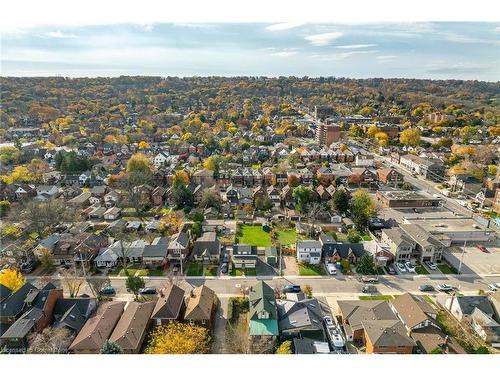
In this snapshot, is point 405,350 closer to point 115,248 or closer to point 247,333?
point 247,333

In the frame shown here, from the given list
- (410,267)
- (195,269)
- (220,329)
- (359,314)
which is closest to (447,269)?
(410,267)

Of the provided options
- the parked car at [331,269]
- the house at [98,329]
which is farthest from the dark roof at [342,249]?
the house at [98,329]

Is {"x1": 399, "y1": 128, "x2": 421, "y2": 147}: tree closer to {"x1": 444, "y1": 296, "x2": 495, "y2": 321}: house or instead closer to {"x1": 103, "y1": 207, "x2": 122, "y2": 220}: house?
{"x1": 444, "y1": 296, "x2": 495, "y2": 321}: house

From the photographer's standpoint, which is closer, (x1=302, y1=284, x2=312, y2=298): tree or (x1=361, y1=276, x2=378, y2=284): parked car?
(x1=302, y1=284, x2=312, y2=298): tree

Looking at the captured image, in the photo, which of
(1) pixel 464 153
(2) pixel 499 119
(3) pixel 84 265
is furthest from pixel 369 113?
(3) pixel 84 265

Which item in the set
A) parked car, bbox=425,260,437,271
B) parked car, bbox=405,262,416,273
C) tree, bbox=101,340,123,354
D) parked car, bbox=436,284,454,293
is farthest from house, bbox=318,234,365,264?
tree, bbox=101,340,123,354

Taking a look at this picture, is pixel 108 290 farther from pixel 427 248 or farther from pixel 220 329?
pixel 427 248
